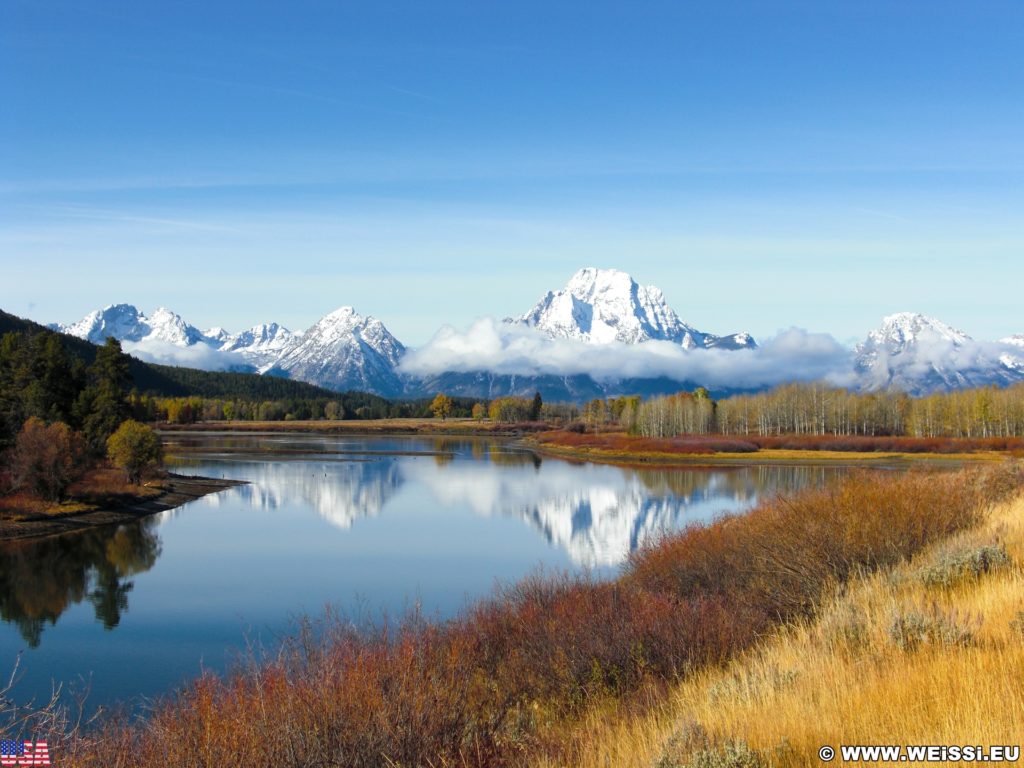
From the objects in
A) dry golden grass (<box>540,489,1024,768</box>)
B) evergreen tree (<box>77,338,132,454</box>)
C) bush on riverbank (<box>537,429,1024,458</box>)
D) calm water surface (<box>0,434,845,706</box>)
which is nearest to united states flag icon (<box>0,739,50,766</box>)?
dry golden grass (<box>540,489,1024,768</box>)

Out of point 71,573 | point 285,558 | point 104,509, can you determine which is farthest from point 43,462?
point 285,558

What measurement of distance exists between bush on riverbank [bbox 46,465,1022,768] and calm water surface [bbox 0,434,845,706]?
5.98 metres

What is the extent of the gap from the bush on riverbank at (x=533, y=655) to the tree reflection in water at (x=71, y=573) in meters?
13.4

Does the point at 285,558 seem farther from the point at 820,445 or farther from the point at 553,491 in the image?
the point at 820,445

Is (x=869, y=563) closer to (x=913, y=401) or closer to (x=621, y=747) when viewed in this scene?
(x=621, y=747)

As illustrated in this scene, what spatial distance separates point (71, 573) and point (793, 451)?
282ft

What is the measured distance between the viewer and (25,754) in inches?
331

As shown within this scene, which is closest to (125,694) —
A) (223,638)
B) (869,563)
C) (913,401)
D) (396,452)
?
(223,638)

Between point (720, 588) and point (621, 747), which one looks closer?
point (621, 747)

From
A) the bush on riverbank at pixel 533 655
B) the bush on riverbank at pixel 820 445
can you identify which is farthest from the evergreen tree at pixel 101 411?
the bush on riverbank at pixel 820 445

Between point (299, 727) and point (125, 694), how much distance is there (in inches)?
498

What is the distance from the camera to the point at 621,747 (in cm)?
798

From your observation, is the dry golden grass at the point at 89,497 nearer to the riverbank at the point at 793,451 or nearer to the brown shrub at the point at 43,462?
the brown shrub at the point at 43,462

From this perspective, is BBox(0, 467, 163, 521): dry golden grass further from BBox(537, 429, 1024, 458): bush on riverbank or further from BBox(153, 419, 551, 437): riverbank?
BBox(153, 419, 551, 437): riverbank
